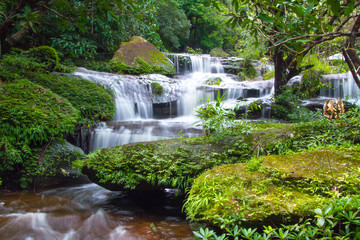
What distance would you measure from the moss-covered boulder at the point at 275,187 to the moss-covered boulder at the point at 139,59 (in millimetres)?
9415

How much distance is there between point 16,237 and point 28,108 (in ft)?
8.54

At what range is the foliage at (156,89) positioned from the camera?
914 centimetres

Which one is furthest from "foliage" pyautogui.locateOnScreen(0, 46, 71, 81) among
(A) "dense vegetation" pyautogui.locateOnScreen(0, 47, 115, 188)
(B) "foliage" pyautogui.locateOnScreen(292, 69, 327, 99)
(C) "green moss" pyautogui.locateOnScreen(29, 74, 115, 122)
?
(B) "foliage" pyautogui.locateOnScreen(292, 69, 327, 99)

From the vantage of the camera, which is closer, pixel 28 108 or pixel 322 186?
pixel 322 186

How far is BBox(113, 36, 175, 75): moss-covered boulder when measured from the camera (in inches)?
438

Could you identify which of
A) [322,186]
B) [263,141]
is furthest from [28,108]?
[322,186]

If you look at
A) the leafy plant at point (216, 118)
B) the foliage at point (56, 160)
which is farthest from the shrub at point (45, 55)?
the leafy plant at point (216, 118)

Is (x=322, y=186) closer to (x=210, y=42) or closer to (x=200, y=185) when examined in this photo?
(x=200, y=185)

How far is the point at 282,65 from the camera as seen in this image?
24.5ft

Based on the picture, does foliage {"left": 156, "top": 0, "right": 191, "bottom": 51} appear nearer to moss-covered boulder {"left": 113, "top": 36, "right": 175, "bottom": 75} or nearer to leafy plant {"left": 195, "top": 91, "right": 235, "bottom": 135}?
moss-covered boulder {"left": 113, "top": 36, "right": 175, "bottom": 75}

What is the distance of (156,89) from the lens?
9.16 m

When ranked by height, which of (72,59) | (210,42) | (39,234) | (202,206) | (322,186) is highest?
(210,42)

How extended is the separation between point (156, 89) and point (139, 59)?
10.1ft

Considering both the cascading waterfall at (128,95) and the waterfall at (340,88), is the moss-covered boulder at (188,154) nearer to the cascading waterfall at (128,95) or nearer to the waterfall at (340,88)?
the cascading waterfall at (128,95)
